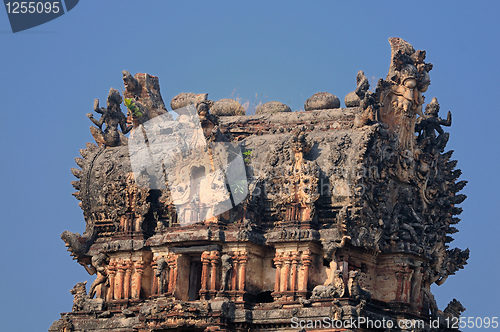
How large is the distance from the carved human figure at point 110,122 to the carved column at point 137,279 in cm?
599

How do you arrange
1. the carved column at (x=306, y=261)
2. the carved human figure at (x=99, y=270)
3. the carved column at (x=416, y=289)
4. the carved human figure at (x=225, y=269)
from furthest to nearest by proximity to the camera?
the carved human figure at (x=99, y=270) → the carved column at (x=416, y=289) → the carved human figure at (x=225, y=269) → the carved column at (x=306, y=261)

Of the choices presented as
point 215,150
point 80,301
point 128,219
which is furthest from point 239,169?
point 80,301

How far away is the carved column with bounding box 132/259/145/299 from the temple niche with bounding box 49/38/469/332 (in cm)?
8

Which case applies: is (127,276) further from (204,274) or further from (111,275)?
(204,274)

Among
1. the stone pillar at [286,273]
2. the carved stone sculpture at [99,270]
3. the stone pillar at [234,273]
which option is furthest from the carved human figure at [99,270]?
the stone pillar at [286,273]

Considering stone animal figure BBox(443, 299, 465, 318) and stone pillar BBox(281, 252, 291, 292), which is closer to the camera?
stone pillar BBox(281, 252, 291, 292)

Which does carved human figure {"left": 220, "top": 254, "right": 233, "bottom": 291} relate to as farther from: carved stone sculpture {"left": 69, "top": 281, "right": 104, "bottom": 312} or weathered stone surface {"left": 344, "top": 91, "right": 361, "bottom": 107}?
weathered stone surface {"left": 344, "top": 91, "right": 361, "bottom": 107}

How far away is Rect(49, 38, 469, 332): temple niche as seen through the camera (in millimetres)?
46156

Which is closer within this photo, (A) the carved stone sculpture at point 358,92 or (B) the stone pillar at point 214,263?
(B) the stone pillar at point 214,263

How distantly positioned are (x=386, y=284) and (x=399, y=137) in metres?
5.88

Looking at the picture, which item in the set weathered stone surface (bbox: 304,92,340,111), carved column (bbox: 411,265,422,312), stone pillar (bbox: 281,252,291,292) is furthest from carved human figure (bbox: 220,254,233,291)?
weathered stone surface (bbox: 304,92,340,111)

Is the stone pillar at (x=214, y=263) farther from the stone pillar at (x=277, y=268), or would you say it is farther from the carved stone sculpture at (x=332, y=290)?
the carved stone sculpture at (x=332, y=290)

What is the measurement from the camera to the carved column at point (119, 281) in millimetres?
49341

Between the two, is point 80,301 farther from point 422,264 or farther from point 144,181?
point 422,264
